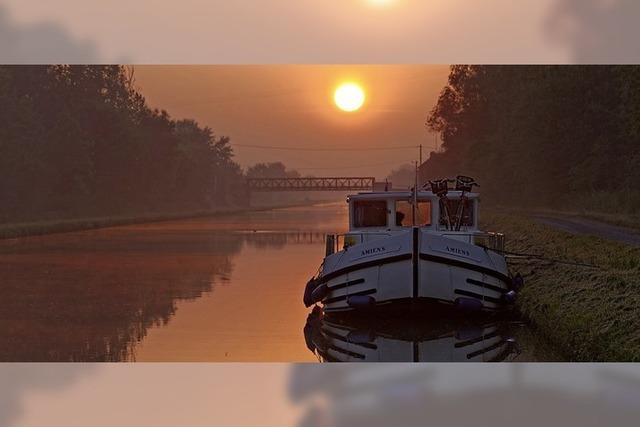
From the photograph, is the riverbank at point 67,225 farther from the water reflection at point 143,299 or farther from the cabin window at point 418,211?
the cabin window at point 418,211

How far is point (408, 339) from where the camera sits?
18859 mm

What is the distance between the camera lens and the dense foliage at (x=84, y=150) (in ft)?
200

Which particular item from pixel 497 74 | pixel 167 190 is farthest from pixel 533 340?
pixel 167 190

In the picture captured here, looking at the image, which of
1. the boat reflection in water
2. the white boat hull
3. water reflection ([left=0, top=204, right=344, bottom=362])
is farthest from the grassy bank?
water reflection ([left=0, top=204, right=344, bottom=362])

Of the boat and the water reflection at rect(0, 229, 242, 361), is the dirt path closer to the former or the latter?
the boat

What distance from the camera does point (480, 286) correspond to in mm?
20328

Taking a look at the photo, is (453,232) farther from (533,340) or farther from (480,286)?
(533,340)

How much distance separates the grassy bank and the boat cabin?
92.9 inches

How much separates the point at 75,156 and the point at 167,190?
1168 inches

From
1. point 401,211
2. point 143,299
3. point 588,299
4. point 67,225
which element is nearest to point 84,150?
point 67,225

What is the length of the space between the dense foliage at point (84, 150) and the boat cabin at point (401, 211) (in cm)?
4040

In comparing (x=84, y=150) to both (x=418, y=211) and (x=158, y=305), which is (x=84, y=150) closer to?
Result: (x=158, y=305)

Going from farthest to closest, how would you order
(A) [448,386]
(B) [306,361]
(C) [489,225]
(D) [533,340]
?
(C) [489,225] < (D) [533,340] < (B) [306,361] < (A) [448,386]

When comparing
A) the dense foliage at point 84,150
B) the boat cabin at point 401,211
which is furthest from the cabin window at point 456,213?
the dense foliage at point 84,150
